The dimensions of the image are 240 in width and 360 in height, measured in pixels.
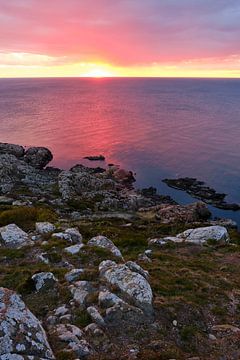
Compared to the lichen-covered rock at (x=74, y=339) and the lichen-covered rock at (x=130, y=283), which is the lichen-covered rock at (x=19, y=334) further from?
the lichen-covered rock at (x=130, y=283)

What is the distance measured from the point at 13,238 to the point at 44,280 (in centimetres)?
862

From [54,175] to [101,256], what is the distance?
61.6 meters

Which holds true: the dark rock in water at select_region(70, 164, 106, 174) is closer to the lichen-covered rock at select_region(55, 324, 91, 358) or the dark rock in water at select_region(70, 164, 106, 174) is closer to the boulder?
the boulder

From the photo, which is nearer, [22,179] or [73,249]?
[73,249]

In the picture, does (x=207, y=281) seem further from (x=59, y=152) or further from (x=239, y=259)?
(x=59, y=152)

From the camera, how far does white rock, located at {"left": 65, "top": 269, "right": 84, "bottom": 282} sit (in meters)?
17.7

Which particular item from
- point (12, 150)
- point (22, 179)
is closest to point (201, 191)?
point (22, 179)

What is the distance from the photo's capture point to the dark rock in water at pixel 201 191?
212 feet

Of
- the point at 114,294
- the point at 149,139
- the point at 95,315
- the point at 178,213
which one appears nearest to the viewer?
the point at 95,315

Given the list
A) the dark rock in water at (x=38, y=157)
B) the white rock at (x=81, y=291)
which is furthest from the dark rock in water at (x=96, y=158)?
the white rock at (x=81, y=291)

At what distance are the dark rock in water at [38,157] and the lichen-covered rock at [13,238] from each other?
64.0 metres

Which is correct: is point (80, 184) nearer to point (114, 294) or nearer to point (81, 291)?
point (81, 291)

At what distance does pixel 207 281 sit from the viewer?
64.2ft

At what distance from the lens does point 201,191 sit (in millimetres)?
71188
